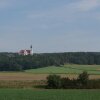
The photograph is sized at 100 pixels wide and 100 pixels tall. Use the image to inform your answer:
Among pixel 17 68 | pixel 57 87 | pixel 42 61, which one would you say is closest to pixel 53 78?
pixel 57 87

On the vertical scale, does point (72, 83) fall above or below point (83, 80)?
below

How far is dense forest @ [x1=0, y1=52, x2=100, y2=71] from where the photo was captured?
382 feet

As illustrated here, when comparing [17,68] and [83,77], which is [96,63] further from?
[83,77]

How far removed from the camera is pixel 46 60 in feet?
409

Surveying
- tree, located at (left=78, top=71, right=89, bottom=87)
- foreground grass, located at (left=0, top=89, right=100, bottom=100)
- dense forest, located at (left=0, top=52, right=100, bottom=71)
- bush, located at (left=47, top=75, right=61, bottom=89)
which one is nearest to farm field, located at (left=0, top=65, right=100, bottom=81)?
tree, located at (left=78, top=71, right=89, bottom=87)

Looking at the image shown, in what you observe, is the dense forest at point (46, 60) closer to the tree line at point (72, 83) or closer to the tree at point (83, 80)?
the tree line at point (72, 83)

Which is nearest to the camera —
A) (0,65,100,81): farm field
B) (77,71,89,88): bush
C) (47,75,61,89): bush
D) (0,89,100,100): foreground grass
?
(0,89,100,100): foreground grass

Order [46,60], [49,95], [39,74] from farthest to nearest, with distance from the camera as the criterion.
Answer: [46,60] → [39,74] → [49,95]

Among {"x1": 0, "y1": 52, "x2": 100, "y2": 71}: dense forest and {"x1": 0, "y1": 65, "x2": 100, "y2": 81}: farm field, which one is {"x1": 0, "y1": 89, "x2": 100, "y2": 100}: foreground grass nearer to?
{"x1": 0, "y1": 65, "x2": 100, "y2": 81}: farm field

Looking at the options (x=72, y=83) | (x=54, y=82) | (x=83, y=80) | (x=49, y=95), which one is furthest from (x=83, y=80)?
(x=49, y=95)

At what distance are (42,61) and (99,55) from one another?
723 inches

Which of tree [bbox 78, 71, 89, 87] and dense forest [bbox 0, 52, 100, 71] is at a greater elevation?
dense forest [bbox 0, 52, 100, 71]

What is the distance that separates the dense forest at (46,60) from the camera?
116m

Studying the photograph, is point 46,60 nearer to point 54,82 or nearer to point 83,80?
point 83,80
